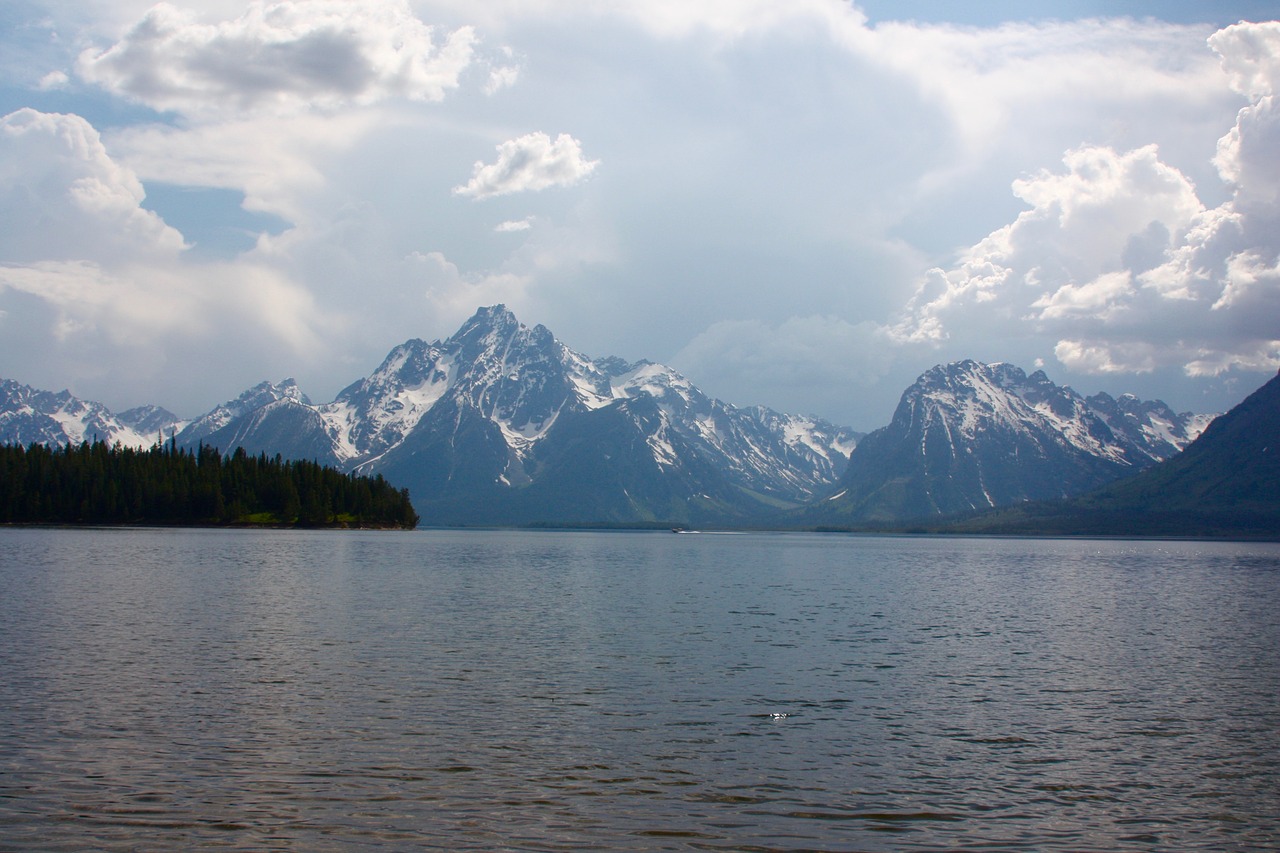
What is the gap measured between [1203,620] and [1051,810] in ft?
242

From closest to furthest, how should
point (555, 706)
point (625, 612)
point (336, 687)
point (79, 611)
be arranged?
point (555, 706) < point (336, 687) < point (79, 611) < point (625, 612)

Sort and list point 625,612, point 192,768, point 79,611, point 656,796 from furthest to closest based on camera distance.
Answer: point 625,612, point 79,611, point 192,768, point 656,796

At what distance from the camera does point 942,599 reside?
11319 cm

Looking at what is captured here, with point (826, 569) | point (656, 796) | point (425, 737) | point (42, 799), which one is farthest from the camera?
point (826, 569)

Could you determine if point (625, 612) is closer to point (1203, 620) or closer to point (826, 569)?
point (1203, 620)

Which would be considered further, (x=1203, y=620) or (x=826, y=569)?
(x=826, y=569)

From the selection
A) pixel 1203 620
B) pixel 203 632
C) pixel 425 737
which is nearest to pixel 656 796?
pixel 425 737

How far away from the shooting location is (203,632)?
6669cm

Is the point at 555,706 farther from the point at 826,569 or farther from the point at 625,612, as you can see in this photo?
the point at 826,569

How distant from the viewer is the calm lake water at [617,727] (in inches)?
1126

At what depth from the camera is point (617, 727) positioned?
40.9 meters

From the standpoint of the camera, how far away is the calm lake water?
2861 centimetres

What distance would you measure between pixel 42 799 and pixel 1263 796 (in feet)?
130

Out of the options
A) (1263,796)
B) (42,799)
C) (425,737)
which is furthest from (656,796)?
(1263,796)
